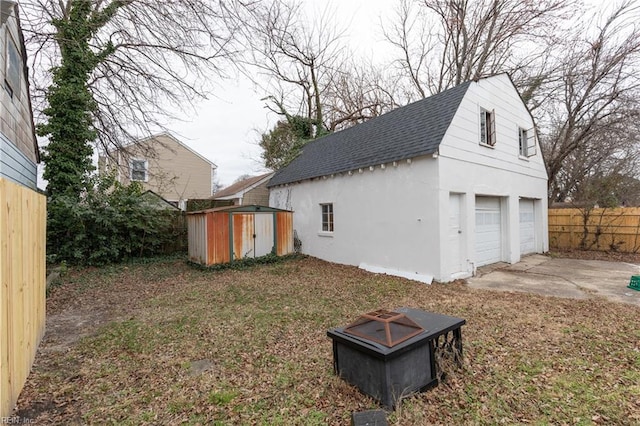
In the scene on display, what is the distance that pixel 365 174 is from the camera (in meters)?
9.02

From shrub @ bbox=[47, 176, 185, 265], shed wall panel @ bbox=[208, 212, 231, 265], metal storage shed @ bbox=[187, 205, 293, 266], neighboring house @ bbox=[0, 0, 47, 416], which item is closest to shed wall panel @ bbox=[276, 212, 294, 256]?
metal storage shed @ bbox=[187, 205, 293, 266]

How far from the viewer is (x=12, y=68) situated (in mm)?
5145

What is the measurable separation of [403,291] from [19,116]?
855cm

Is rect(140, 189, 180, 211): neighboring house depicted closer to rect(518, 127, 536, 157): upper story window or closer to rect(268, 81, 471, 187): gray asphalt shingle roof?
rect(268, 81, 471, 187): gray asphalt shingle roof

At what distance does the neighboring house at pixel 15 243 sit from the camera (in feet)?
7.70

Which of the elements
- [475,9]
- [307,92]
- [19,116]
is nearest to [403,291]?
[19,116]

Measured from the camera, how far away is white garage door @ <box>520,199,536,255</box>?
35.1 ft

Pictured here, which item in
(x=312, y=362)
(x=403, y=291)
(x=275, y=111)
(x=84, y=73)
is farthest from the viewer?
(x=275, y=111)

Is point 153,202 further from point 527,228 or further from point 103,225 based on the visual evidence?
point 527,228

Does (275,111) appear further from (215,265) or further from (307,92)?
(215,265)

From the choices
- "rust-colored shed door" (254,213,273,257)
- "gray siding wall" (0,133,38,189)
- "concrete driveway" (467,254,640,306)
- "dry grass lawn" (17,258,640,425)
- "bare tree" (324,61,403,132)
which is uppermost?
"bare tree" (324,61,403,132)

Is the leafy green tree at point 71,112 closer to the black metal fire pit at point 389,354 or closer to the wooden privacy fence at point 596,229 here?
the black metal fire pit at point 389,354

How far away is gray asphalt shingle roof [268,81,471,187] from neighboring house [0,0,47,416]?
717cm

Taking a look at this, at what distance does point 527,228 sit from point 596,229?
107 inches
